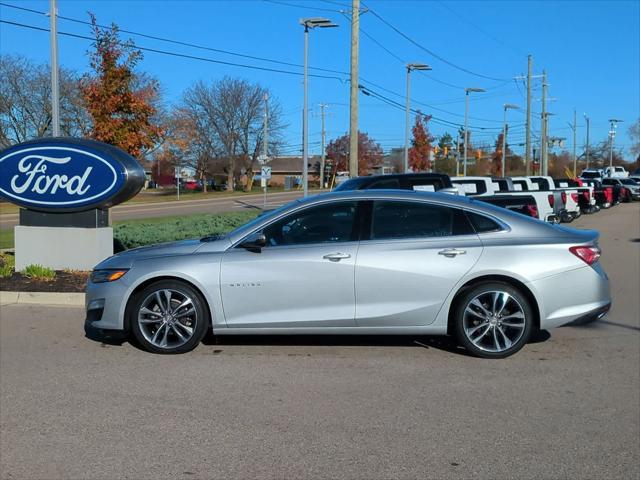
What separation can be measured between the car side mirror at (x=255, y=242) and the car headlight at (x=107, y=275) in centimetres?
120

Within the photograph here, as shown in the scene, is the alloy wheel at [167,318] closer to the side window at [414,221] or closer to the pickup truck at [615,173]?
the side window at [414,221]

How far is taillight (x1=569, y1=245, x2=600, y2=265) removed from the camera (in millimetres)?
6055

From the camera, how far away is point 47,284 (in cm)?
968

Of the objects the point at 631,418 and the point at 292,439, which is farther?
the point at 631,418

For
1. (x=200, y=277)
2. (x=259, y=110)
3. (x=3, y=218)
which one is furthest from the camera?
(x=259, y=110)

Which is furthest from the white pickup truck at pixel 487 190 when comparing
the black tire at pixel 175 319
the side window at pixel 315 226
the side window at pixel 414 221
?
the black tire at pixel 175 319

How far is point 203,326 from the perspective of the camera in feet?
20.2

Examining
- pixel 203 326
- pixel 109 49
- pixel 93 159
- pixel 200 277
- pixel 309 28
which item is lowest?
pixel 203 326

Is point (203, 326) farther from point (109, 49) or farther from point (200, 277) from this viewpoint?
point (109, 49)

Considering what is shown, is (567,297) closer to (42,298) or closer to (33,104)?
(42,298)

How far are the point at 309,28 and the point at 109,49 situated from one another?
880 centimetres

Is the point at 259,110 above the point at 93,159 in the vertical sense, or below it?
above

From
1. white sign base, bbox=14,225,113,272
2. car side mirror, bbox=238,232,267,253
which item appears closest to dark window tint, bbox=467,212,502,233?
car side mirror, bbox=238,232,267,253

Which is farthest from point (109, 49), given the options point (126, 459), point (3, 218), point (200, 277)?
point (126, 459)
